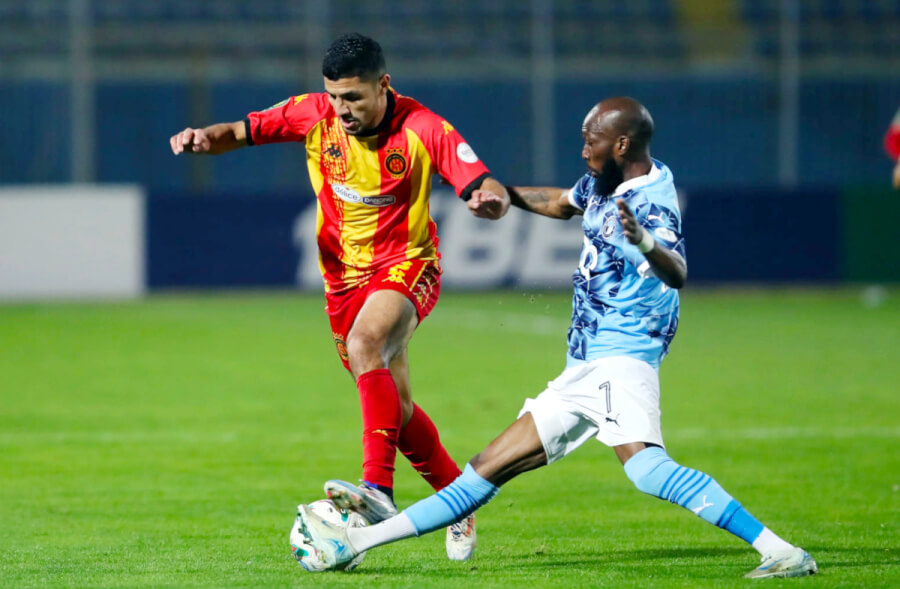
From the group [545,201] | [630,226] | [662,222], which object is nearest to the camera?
[630,226]

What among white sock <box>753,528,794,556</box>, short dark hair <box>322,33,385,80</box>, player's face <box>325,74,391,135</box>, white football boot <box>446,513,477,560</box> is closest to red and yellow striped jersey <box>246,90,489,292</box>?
player's face <box>325,74,391,135</box>

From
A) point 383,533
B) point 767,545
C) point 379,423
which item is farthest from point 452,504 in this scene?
point 767,545

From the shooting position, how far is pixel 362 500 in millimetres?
5156

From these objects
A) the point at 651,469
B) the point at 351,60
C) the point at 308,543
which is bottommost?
the point at 308,543

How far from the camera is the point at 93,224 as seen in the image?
70.6 ft

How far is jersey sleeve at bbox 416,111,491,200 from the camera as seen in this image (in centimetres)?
554

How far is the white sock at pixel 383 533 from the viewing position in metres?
5.18

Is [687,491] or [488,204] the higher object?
[488,204]

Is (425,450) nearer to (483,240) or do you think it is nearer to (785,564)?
(785,564)

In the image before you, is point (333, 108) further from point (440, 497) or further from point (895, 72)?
point (895, 72)

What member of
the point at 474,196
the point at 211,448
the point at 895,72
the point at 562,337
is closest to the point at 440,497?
the point at 474,196

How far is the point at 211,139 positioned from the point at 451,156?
3.28ft

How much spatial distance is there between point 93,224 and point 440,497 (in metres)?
17.3

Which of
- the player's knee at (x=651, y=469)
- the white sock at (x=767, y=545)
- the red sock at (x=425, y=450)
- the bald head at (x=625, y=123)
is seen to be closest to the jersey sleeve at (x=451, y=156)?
the bald head at (x=625, y=123)
